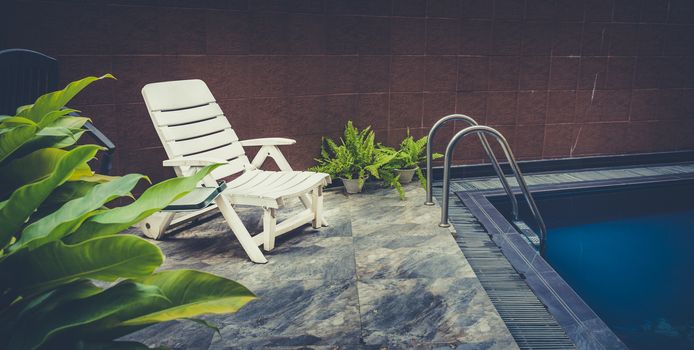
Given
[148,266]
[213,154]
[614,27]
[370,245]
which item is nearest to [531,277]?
[370,245]

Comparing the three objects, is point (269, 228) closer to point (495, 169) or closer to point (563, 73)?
point (495, 169)

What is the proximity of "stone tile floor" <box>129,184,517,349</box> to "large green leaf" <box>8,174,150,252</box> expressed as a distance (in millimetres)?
1280

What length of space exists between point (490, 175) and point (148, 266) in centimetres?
465

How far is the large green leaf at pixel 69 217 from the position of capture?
77cm

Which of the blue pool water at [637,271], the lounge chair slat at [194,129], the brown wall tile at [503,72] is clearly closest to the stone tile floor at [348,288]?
the lounge chair slat at [194,129]

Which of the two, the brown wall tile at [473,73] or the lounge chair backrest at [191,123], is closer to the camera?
the lounge chair backrest at [191,123]

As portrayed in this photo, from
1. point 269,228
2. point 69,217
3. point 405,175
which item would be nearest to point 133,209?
point 69,217

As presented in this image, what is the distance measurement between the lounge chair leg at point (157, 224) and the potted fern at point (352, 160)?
1396mm

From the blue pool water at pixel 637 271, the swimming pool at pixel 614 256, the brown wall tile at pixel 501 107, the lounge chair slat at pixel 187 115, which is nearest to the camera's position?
the swimming pool at pixel 614 256

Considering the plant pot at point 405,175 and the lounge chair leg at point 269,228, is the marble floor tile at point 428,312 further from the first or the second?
the plant pot at point 405,175

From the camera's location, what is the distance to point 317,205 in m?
3.53

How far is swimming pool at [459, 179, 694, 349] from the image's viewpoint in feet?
9.20

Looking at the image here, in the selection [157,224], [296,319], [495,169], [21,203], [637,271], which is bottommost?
[637,271]

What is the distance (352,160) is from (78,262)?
11.9 ft
